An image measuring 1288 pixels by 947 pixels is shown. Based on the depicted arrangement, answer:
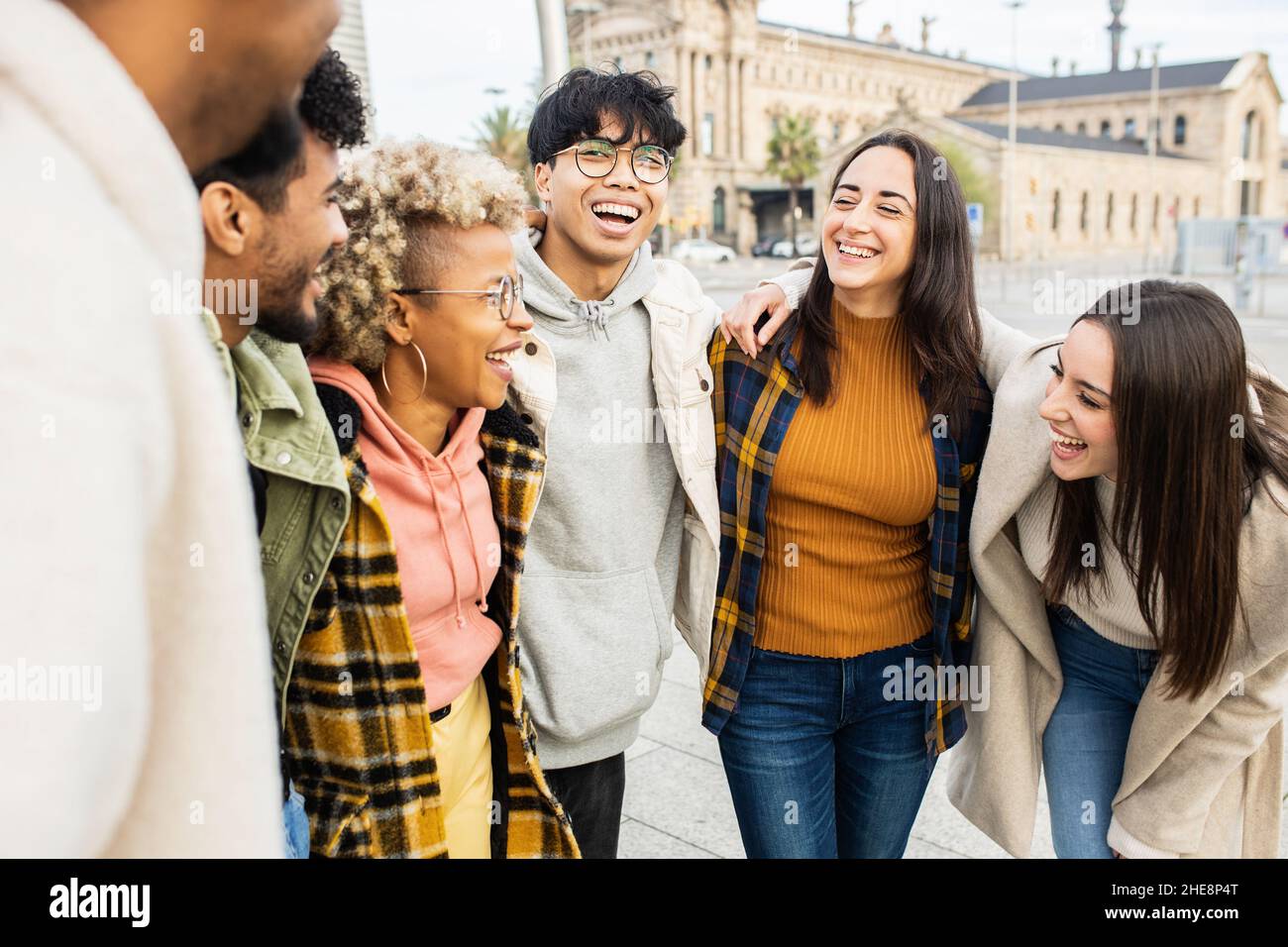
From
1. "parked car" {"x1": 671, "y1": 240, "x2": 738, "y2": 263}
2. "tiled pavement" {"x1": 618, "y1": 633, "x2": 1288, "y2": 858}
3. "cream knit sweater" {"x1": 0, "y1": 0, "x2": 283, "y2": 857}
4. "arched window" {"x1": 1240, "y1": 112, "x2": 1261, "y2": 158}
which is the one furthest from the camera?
"arched window" {"x1": 1240, "y1": 112, "x2": 1261, "y2": 158}

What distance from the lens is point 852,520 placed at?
8.54 ft

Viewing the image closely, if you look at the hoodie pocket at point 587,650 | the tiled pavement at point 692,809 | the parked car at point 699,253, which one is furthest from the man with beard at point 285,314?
the parked car at point 699,253

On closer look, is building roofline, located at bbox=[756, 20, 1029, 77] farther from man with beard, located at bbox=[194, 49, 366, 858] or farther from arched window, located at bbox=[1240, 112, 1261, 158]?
man with beard, located at bbox=[194, 49, 366, 858]

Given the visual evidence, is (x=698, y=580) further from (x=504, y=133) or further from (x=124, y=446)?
(x=504, y=133)

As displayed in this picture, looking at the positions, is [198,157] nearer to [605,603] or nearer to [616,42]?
[605,603]

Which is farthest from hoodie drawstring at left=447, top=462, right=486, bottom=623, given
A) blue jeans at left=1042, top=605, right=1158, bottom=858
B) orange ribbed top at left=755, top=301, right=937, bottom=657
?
blue jeans at left=1042, top=605, right=1158, bottom=858

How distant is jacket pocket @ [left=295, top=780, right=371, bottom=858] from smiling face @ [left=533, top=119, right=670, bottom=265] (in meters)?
1.35

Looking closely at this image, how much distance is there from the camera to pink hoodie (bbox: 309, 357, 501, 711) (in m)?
1.86

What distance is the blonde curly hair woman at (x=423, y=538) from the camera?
68.5 inches

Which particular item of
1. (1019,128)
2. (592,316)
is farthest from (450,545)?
(1019,128)

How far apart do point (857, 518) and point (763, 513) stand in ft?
0.78

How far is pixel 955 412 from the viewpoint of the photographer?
257 centimetres
